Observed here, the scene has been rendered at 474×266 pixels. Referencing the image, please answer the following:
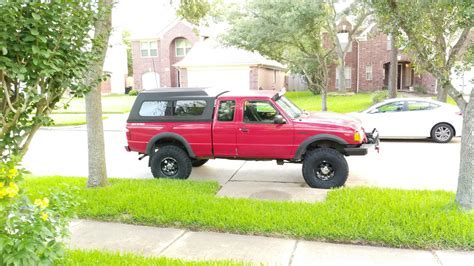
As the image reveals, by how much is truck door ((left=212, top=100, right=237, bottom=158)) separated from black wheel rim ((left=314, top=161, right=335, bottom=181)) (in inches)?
64.3

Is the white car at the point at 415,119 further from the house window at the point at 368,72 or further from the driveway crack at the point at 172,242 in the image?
the house window at the point at 368,72

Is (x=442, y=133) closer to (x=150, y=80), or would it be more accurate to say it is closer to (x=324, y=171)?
(x=324, y=171)

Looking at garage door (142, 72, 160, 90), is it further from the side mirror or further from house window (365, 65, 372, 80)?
the side mirror

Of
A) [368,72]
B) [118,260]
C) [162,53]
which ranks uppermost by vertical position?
[162,53]

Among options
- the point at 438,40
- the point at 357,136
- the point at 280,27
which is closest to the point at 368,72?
the point at 280,27

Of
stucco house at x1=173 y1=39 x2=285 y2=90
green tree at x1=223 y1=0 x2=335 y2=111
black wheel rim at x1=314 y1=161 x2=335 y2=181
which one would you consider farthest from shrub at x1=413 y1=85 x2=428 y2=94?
black wheel rim at x1=314 y1=161 x2=335 y2=181

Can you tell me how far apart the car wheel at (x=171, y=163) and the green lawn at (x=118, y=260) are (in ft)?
12.8

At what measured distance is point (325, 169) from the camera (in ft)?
24.6

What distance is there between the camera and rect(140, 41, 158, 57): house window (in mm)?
40156

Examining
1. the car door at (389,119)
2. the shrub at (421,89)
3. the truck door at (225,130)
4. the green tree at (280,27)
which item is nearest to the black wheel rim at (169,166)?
the truck door at (225,130)

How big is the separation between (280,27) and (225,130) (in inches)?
413

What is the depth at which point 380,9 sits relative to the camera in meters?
5.99

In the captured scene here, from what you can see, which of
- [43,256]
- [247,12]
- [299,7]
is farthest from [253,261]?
[247,12]

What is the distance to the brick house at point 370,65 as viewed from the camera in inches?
1284
